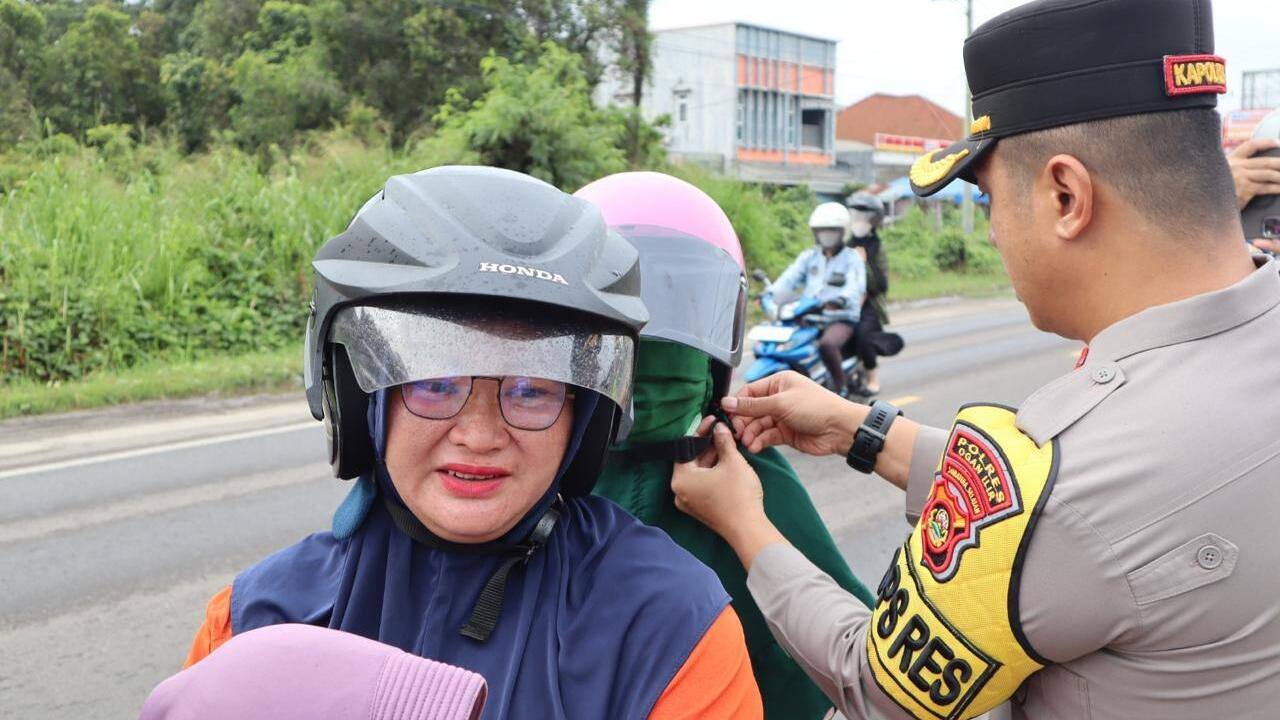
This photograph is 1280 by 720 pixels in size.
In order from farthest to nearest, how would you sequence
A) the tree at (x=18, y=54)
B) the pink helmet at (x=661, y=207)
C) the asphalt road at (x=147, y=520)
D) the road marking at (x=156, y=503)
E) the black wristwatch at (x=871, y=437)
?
the tree at (x=18, y=54) < the road marking at (x=156, y=503) < the asphalt road at (x=147, y=520) < the black wristwatch at (x=871, y=437) < the pink helmet at (x=661, y=207)

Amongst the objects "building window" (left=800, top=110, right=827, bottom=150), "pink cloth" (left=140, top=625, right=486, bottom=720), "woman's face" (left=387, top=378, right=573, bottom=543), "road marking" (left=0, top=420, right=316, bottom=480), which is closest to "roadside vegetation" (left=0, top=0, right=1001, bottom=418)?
"road marking" (left=0, top=420, right=316, bottom=480)

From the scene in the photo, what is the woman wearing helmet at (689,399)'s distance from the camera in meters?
1.87

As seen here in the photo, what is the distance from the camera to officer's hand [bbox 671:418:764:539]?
1.79 m

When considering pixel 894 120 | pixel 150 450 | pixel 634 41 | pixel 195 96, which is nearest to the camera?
pixel 150 450

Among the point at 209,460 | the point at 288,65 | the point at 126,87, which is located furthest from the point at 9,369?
the point at 126,87

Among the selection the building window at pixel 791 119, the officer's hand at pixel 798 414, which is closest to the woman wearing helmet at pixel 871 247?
the officer's hand at pixel 798 414

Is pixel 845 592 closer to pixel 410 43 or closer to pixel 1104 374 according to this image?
pixel 1104 374

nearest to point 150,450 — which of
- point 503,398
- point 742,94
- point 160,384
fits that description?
point 160,384

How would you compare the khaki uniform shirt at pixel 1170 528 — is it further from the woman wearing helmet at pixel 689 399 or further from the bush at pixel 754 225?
the bush at pixel 754 225

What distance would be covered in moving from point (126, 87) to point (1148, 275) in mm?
27785

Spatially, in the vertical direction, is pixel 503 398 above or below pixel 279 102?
below

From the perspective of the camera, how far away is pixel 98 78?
24172 mm

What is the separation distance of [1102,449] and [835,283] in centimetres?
695

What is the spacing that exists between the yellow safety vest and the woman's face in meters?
0.53
